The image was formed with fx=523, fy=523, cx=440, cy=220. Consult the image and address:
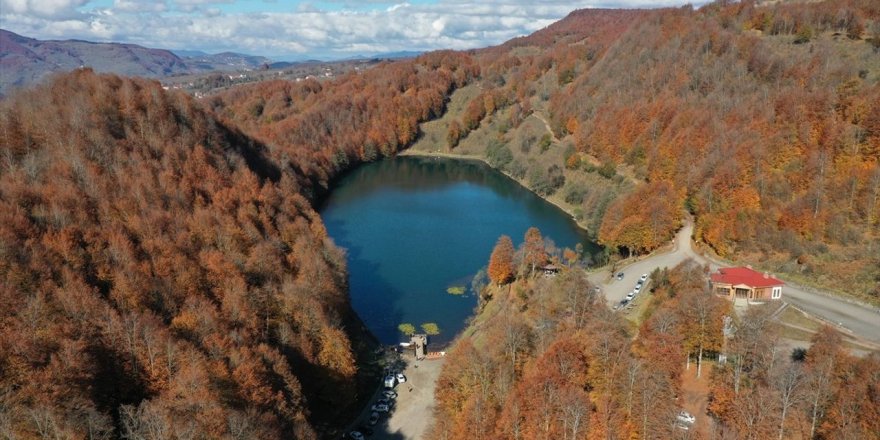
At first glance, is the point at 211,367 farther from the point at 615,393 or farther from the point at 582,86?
the point at 582,86

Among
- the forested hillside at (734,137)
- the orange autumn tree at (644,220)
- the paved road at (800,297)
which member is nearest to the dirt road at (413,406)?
the paved road at (800,297)

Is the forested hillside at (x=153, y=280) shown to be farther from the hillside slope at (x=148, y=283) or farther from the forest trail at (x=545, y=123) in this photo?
the forest trail at (x=545, y=123)

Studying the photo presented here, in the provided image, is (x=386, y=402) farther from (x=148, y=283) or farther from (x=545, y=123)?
(x=545, y=123)

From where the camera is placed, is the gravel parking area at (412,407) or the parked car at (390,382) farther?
the parked car at (390,382)

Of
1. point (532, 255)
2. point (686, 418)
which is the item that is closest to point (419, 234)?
point (532, 255)

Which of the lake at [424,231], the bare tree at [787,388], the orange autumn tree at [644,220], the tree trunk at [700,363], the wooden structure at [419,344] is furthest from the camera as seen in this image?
the orange autumn tree at [644,220]

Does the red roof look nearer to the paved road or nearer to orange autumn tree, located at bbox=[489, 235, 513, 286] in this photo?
the paved road
